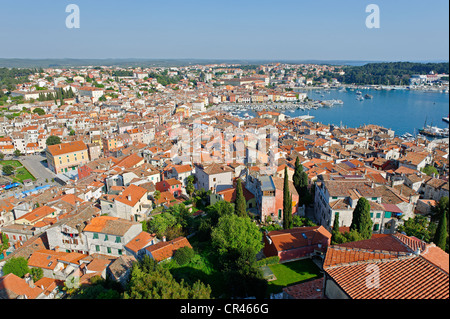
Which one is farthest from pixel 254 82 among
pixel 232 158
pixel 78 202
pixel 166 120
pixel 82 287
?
pixel 82 287

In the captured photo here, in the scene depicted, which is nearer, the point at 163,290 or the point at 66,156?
the point at 163,290

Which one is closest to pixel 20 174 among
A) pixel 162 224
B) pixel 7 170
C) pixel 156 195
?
pixel 7 170

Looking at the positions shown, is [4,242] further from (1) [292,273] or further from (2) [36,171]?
(2) [36,171]

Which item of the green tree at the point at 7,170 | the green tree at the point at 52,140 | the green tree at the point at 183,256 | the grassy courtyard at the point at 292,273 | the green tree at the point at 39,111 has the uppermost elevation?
the green tree at the point at 39,111

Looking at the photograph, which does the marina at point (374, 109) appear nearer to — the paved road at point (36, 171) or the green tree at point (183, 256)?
the paved road at point (36, 171)

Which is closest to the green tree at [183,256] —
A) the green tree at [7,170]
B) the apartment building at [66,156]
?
the apartment building at [66,156]

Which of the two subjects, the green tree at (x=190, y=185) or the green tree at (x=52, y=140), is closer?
the green tree at (x=190, y=185)
